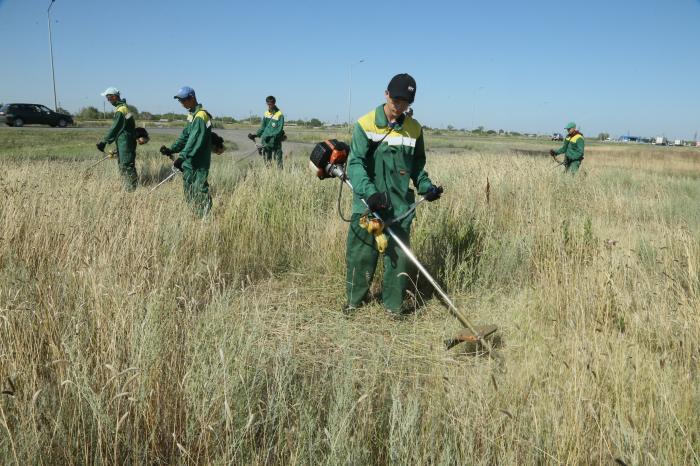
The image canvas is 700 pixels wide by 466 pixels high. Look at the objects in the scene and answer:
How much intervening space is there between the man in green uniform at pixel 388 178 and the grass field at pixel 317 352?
13.8 inches

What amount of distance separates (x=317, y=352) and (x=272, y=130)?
9.61 m

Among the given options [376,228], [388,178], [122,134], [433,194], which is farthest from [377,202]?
[122,134]

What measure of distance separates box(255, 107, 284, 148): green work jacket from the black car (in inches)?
974

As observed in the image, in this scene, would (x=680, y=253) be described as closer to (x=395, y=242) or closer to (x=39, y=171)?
(x=395, y=242)

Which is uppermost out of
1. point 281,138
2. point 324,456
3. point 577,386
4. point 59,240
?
point 281,138

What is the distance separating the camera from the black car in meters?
28.9

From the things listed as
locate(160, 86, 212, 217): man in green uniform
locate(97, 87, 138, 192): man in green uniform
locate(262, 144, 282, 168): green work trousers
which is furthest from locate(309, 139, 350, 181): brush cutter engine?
locate(262, 144, 282, 168): green work trousers

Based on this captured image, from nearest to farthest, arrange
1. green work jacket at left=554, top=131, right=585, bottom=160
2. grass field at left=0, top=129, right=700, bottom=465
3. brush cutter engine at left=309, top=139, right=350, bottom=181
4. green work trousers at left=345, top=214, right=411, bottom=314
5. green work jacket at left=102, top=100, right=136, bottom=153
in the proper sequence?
grass field at left=0, top=129, right=700, bottom=465 < green work trousers at left=345, top=214, right=411, bottom=314 < brush cutter engine at left=309, top=139, right=350, bottom=181 < green work jacket at left=102, top=100, right=136, bottom=153 < green work jacket at left=554, top=131, right=585, bottom=160

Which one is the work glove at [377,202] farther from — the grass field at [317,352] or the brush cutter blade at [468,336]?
the brush cutter blade at [468,336]

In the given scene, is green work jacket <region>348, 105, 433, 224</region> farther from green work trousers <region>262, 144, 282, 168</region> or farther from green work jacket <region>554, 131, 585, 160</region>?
green work jacket <region>554, 131, 585, 160</region>

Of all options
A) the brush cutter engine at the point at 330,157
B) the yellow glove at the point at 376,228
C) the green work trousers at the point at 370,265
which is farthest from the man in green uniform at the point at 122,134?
the yellow glove at the point at 376,228

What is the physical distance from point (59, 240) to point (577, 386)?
12.7ft

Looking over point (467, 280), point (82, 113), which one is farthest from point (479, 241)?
point (82, 113)

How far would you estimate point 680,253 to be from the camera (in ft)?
15.6
